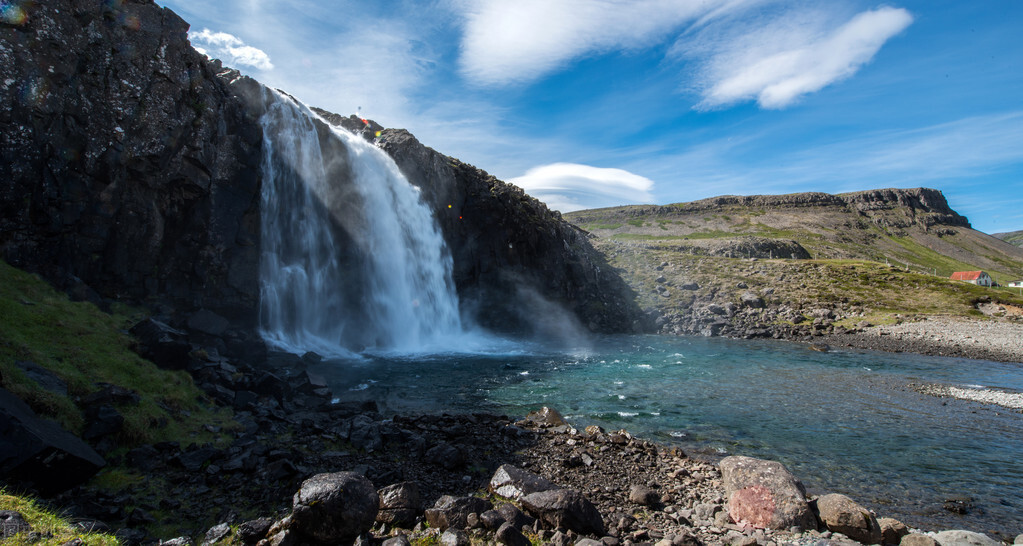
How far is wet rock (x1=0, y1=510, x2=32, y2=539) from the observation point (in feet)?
20.8

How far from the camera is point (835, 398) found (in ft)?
78.7

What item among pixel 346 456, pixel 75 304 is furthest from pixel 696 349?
pixel 75 304

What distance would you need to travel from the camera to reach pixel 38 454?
8891 mm

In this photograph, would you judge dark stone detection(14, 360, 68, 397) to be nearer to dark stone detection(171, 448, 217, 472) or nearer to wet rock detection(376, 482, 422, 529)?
dark stone detection(171, 448, 217, 472)

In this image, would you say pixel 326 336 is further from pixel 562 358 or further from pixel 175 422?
pixel 175 422

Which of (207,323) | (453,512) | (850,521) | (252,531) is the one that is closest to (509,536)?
(453,512)

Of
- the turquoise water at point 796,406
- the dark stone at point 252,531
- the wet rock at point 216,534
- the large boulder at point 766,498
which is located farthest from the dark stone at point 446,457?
the turquoise water at point 796,406

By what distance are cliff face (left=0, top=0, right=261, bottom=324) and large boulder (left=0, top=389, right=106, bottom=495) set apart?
15543 mm

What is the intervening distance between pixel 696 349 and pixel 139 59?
4657 centimetres

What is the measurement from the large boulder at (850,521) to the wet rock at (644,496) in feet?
11.2

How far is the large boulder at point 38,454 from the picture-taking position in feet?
28.1

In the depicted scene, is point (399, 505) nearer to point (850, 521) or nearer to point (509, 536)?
point (509, 536)

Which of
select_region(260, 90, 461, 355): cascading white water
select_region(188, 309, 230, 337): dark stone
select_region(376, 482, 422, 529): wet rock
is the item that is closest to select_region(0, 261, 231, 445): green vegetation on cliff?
select_region(188, 309, 230, 337): dark stone

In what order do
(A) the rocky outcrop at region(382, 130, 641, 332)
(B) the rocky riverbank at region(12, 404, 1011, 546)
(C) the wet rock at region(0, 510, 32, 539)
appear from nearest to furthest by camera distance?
(C) the wet rock at region(0, 510, 32, 539)
(B) the rocky riverbank at region(12, 404, 1011, 546)
(A) the rocky outcrop at region(382, 130, 641, 332)
